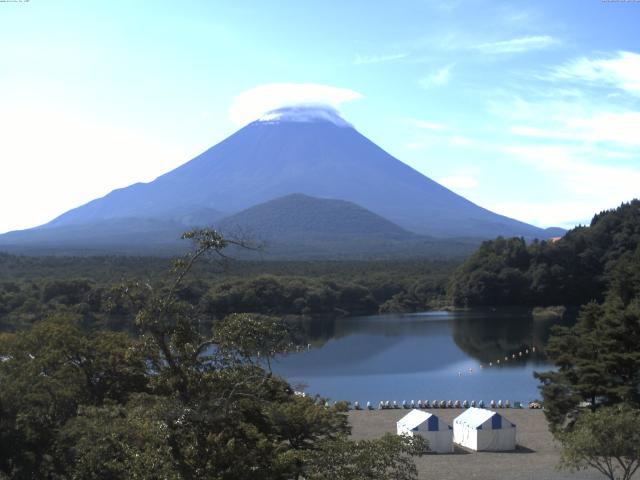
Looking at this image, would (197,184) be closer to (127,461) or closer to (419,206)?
(419,206)

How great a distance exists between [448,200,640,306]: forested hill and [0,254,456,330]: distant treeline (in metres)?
2.73

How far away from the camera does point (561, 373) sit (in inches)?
608

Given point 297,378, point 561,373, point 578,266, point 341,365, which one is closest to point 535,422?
point 561,373

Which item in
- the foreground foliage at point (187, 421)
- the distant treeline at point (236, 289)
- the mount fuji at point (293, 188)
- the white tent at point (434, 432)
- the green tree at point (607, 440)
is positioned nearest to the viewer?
the foreground foliage at point (187, 421)

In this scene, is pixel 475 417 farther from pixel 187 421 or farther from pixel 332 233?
pixel 332 233

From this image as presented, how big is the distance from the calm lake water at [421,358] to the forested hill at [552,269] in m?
3.28

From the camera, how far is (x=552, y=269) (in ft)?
153

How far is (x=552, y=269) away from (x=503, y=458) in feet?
110

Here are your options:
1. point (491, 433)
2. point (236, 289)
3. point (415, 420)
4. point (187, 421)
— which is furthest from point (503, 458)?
point (236, 289)

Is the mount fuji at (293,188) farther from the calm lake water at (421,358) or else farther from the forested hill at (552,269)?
the calm lake water at (421,358)

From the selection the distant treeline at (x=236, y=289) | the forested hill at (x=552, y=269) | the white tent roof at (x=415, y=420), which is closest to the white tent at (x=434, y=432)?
the white tent roof at (x=415, y=420)

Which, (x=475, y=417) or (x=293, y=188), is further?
(x=293, y=188)

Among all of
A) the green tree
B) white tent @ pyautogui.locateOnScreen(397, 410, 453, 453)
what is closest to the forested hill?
white tent @ pyautogui.locateOnScreen(397, 410, 453, 453)

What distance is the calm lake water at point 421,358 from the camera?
23.7m
